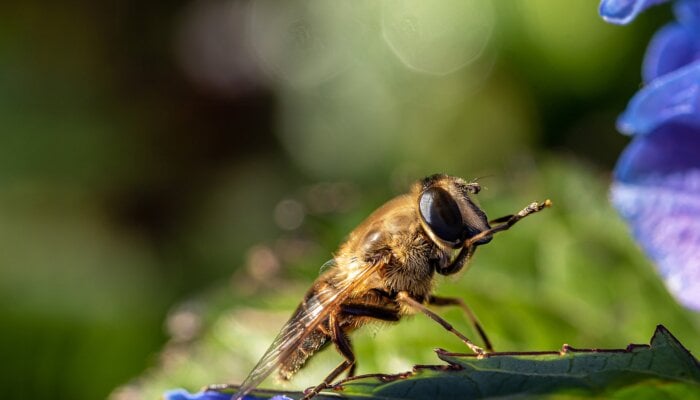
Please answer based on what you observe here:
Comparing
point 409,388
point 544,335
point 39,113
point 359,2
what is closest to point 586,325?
point 544,335

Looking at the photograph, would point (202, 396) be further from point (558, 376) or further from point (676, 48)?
point (676, 48)

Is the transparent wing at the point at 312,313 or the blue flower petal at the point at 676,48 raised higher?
the blue flower petal at the point at 676,48

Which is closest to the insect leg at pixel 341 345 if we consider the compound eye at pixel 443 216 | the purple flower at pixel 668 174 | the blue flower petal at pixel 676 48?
the compound eye at pixel 443 216

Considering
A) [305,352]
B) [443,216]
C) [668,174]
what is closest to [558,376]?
[443,216]

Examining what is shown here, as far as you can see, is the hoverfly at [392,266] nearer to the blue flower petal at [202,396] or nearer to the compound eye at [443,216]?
the compound eye at [443,216]

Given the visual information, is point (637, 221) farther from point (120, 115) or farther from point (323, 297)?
point (120, 115)

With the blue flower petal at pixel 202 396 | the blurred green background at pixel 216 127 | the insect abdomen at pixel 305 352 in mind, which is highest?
the blurred green background at pixel 216 127

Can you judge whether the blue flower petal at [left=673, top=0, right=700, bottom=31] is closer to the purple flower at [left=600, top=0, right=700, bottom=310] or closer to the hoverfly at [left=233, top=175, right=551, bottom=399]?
the purple flower at [left=600, top=0, right=700, bottom=310]
